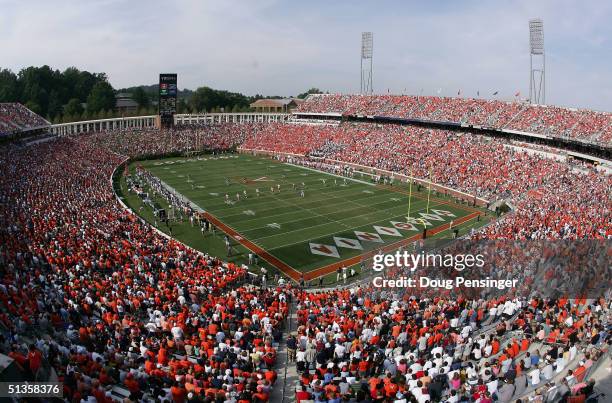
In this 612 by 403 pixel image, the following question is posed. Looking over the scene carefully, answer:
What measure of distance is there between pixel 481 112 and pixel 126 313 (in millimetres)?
45968

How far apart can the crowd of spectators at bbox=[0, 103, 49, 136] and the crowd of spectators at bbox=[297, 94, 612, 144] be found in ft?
122

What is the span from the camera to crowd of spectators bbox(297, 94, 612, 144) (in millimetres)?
38344

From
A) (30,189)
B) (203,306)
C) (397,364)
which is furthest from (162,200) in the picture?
(397,364)

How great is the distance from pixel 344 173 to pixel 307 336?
115 feet

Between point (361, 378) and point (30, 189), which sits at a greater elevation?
point (30, 189)

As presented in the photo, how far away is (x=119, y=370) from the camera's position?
9352mm

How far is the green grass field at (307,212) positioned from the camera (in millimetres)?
24109

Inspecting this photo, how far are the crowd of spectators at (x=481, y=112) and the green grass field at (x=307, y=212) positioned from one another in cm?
1374

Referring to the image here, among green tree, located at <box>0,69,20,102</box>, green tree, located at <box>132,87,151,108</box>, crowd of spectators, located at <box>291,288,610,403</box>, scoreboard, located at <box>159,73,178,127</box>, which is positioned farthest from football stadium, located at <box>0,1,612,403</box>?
green tree, located at <box>132,87,151,108</box>

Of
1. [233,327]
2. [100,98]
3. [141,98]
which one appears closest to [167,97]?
[100,98]

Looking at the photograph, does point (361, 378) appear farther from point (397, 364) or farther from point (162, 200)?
point (162, 200)

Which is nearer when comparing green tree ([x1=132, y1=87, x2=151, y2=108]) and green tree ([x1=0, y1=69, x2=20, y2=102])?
green tree ([x1=0, y1=69, x2=20, y2=102])

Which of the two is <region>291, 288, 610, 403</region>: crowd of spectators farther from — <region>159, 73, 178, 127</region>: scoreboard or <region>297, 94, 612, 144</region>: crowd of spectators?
<region>159, 73, 178, 127</region>: scoreboard

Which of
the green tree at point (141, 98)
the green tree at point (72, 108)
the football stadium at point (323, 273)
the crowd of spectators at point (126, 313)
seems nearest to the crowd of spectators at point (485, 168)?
the football stadium at point (323, 273)
